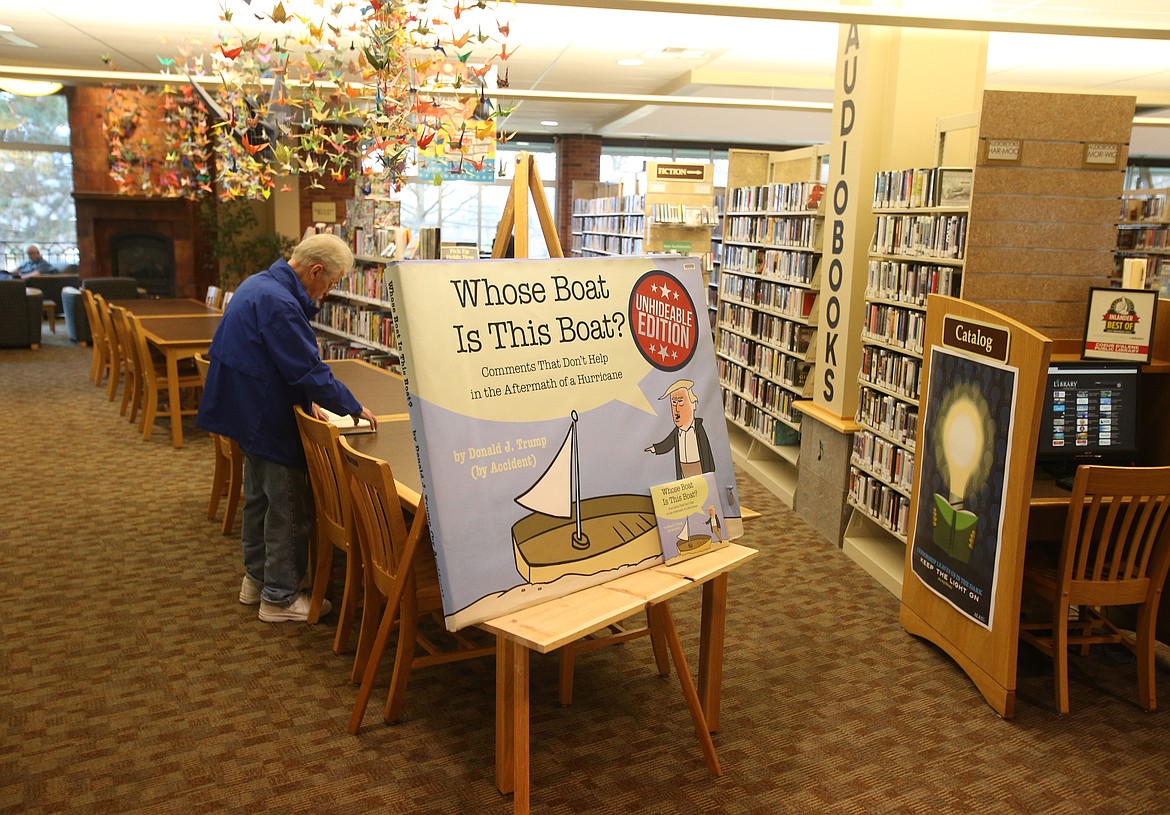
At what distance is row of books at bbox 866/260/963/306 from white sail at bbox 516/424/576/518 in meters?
2.39

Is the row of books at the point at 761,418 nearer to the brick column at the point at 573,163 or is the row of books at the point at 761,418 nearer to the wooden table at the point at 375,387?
the wooden table at the point at 375,387

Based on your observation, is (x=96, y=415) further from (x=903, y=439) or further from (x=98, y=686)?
(x=903, y=439)

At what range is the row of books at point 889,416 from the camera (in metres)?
4.39

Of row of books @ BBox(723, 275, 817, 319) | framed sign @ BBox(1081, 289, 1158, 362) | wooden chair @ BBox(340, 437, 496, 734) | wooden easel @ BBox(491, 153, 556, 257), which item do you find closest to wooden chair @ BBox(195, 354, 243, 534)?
wooden chair @ BBox(340, 437, 496, 734)

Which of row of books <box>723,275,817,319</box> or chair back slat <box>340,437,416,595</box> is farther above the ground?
row of books <box>723,275,817,319</box>

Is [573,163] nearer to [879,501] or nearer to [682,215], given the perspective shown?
[682,215]

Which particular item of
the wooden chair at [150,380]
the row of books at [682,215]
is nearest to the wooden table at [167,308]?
the wooden chair at [150,380]

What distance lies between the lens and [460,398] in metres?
2.25

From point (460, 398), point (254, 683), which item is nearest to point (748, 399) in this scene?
point (254, 683)

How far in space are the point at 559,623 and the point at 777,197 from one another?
5036 mm

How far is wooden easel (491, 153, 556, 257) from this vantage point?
262 centimetres

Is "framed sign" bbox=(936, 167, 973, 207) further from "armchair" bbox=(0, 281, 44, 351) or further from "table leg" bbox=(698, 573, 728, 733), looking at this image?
"armchair" bbox=(0, 281, 44, 351)

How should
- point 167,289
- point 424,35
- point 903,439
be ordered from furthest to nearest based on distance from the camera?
point 167,289, point 903,439, point 424,35

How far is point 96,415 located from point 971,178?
22.5ft
